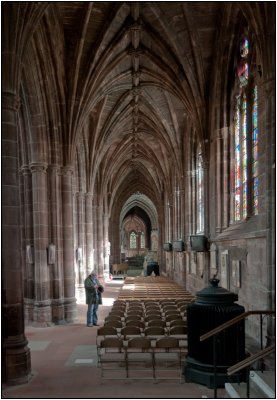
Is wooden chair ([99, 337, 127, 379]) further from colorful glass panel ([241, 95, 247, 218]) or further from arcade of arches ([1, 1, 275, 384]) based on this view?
colorful glass panel ([241, 95, 247, 218])

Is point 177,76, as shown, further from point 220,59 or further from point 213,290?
point 213,290

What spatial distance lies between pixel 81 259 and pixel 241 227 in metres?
13.4

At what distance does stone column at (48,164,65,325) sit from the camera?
15.4 m

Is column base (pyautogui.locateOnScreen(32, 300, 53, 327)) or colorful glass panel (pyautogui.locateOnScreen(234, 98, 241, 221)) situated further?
colorful glass panel (pyautogui.locateOnScreen(234, 98, 241, 221))

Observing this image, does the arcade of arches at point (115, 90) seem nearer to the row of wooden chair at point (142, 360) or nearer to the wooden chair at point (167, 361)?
the row of wooden chair at point (142, 360)

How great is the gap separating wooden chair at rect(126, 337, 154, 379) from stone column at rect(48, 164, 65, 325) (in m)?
6.61

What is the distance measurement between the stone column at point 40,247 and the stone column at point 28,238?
272 millimetres

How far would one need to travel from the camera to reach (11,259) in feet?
28.1

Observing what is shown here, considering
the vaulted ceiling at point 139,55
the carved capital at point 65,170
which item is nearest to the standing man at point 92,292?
the carved capital at point 65,170

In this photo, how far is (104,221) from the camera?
4166cm

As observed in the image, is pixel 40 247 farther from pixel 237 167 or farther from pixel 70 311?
pixel 237 167

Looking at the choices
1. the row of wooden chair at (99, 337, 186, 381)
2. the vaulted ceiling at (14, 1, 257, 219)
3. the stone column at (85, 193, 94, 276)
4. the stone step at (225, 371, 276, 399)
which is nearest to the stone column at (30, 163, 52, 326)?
the vaulted ceiling at (14, 1, 257, 219)

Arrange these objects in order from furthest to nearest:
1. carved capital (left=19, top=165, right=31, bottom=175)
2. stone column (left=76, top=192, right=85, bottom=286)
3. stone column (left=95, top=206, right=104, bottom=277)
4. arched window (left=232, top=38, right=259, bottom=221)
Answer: stone column (left=95, top=206, right=104, bottom=277) < stone column (left=76, top=192, right=85, bottom=286) < carved capital (left=19, top=165, right=31, bottom=175) < arched window (left=232, top=38, right=259, bottom=221)

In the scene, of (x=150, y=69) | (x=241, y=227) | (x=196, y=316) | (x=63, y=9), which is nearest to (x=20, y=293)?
(x=196, y=316)
